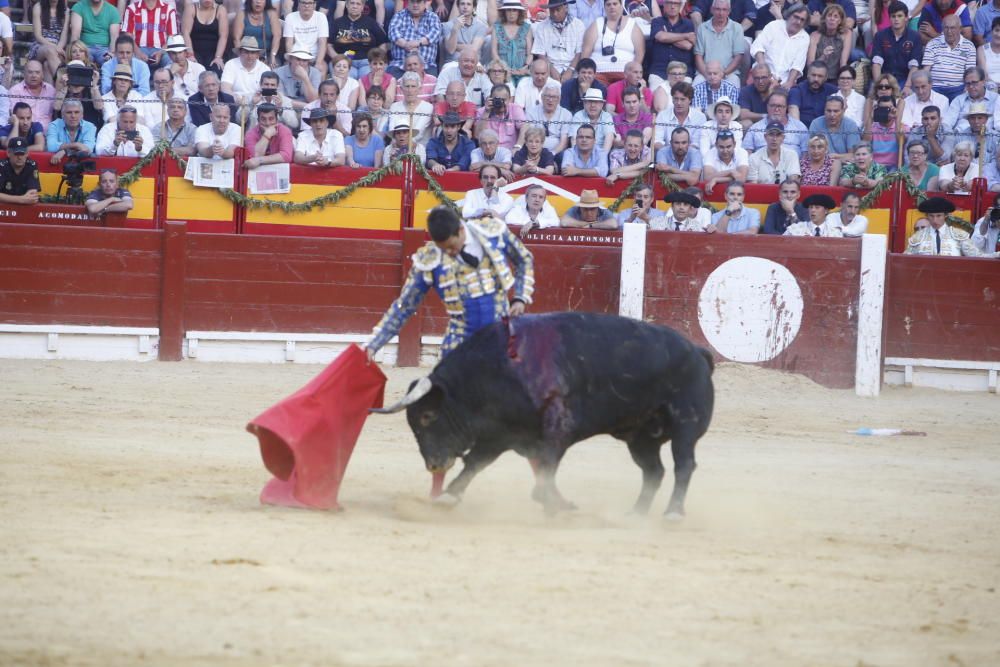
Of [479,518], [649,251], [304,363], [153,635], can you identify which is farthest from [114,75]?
[153,635]

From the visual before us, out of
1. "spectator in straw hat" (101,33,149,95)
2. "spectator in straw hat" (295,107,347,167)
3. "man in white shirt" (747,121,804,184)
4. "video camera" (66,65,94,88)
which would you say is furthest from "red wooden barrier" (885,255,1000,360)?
"video camera" (66,65,94,88)

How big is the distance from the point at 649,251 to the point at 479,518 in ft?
17.8

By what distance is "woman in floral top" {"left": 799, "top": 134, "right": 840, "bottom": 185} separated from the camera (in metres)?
11.4

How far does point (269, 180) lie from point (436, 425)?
618cm

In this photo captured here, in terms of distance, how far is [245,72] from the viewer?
11.8 meters

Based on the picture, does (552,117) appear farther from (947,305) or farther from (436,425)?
(436,425)

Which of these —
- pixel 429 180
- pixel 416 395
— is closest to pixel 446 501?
pixel 416 395

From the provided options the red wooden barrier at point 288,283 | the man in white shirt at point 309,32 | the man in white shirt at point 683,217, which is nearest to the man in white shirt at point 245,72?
the man in white shirt at point 309,32

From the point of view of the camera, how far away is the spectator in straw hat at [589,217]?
11156 mm

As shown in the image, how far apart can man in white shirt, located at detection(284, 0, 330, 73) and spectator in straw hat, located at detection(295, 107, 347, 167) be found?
0.95m

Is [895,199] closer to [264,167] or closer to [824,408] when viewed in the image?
[824,408]

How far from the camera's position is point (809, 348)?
35.5 ft

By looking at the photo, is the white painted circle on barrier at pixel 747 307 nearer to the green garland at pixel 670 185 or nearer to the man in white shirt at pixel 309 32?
the green garland at pixel 670 185

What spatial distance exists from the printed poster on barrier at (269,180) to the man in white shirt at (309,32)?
1.27 meters
